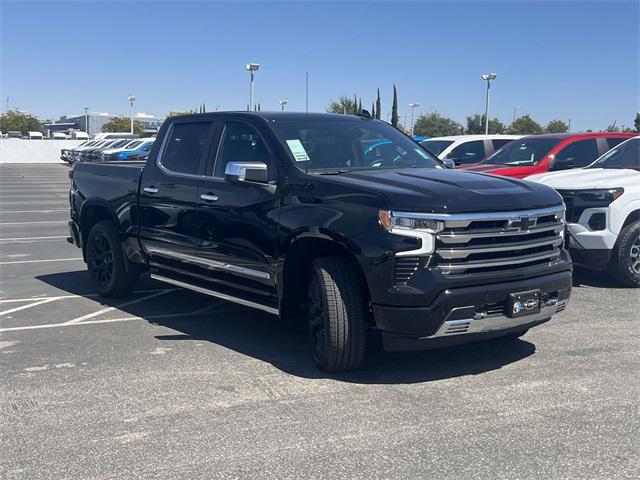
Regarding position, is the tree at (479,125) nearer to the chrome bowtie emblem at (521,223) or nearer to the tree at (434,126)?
the tree at (434,126)

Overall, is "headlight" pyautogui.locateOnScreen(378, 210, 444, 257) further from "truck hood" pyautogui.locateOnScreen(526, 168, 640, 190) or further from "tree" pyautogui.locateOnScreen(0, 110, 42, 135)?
"tree" pyautogui.locateOnScreen(0, 110, 42, 135)

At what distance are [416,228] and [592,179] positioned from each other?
4424 mm

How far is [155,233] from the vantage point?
707cm

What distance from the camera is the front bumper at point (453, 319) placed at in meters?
4.72

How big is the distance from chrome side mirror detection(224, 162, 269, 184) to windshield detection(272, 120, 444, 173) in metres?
0.29

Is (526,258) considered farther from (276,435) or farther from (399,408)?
(276,435)

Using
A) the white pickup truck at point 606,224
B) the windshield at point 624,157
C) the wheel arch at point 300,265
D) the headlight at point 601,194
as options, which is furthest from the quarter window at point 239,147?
the windshield at point 624,157

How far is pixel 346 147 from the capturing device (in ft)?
20.4

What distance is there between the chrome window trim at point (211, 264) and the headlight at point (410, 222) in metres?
1.30

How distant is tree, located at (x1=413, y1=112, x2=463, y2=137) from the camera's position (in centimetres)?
6834

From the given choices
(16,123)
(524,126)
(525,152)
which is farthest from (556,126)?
(16,123)

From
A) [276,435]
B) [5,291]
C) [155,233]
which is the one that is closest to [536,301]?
[276,435]

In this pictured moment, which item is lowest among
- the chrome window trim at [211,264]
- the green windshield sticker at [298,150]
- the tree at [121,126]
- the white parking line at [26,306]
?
the white parking line at [26,306]

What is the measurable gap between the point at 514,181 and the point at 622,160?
15.2 ft
